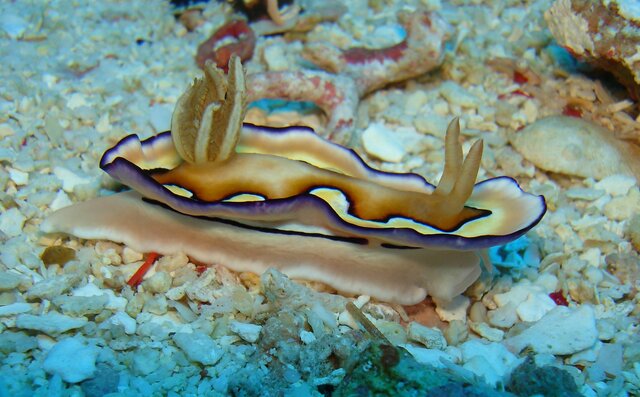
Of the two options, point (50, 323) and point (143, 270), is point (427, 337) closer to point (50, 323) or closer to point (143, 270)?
point (143, 270)

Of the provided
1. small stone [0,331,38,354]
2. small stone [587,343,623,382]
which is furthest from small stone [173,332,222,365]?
small stone [587,343,623,382]

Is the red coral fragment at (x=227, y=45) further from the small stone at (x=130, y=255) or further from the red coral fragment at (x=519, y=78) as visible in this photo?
the red coral fragment at (x=519, y=78)

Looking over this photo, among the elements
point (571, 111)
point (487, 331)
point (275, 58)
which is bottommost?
point (487, 331)

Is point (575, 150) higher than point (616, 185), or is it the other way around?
point (575, 150)

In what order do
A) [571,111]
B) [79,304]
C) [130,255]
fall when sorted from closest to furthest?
[79,304], [130,255], [571,111]

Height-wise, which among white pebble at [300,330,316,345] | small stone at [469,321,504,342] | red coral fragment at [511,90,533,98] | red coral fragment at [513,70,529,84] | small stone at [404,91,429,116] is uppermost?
red coral fragment at [513,70,529,84]

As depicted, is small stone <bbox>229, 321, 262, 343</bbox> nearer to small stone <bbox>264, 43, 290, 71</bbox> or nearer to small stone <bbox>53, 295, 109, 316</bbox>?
small stone <bbox>53, 295, 109, 316</bbox>

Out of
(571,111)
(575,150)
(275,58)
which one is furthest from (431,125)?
(275,58)
